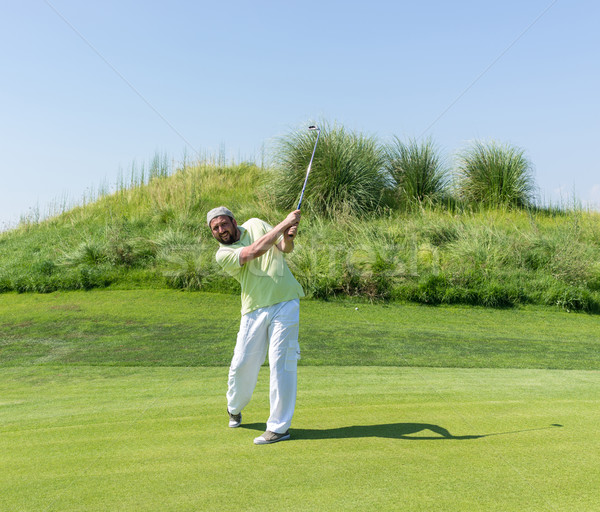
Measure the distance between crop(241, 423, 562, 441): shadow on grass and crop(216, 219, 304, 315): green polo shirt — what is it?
3.58 feet

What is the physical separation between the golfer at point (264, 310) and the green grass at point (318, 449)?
33cm

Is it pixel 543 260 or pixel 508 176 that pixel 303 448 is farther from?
pixel 508 176

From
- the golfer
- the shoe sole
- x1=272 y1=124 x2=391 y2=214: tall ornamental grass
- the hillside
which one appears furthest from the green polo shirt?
x1=272 y1=124 x2=391 y2=214: tall ornamental grass

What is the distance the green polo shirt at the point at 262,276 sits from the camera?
4555 millimetres

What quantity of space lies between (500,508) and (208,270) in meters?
10.9

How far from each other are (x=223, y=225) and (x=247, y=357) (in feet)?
3.84

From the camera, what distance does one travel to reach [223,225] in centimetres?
474

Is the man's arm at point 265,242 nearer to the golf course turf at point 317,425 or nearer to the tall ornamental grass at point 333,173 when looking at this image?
the golf course turf at point 317,425

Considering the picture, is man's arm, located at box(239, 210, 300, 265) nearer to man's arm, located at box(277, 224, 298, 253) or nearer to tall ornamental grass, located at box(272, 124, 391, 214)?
man's arm, located at box(277, 224, 298, 253)

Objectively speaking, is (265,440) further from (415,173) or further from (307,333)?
(415,173)

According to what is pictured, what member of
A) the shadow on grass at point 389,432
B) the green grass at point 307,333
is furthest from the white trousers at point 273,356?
the green grass at point 307,333

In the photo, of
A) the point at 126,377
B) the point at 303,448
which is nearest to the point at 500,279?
the point at 126,377

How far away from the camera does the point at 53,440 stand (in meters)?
4.18

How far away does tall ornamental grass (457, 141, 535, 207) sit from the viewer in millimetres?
18375
